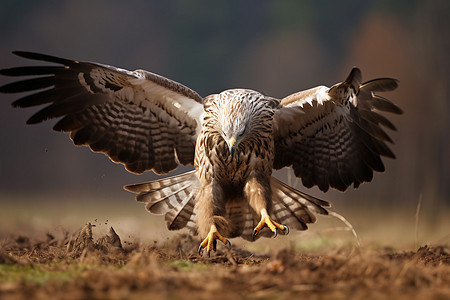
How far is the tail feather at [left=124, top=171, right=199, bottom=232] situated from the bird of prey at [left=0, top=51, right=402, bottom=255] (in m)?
0.01

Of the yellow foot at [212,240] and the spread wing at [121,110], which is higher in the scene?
the spread wing at [121,110]

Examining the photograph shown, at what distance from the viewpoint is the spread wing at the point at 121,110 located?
506cm

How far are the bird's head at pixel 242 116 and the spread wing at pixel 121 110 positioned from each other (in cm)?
48

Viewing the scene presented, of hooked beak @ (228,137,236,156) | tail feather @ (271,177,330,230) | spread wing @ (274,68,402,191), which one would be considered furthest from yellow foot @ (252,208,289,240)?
spread wing @ (274,68,402,191)

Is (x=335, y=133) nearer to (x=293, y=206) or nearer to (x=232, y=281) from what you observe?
(x=293, y=206)

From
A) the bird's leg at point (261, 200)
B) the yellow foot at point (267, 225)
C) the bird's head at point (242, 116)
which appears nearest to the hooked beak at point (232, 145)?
the bird's head at point (242, 116)

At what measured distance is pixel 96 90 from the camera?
5340 millimetres

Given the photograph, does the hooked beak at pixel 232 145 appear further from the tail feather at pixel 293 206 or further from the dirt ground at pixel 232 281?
the dirt ground at pixel 232 281

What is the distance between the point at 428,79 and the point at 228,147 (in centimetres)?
638

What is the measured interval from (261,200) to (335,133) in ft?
4.30

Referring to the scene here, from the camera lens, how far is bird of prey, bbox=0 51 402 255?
5074 mm

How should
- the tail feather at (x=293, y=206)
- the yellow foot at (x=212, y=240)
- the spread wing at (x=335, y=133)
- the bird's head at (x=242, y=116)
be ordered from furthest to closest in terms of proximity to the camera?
the tail feather at (x=293, y=206) < the spread wing at (x=335, y=133) < the bird's head at (x=242, y=116) < the yellow foot at (x=212, y=240)

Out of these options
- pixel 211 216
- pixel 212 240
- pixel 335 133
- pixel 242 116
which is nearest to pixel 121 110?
pixel 242 116

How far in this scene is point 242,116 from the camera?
5.02 metres
